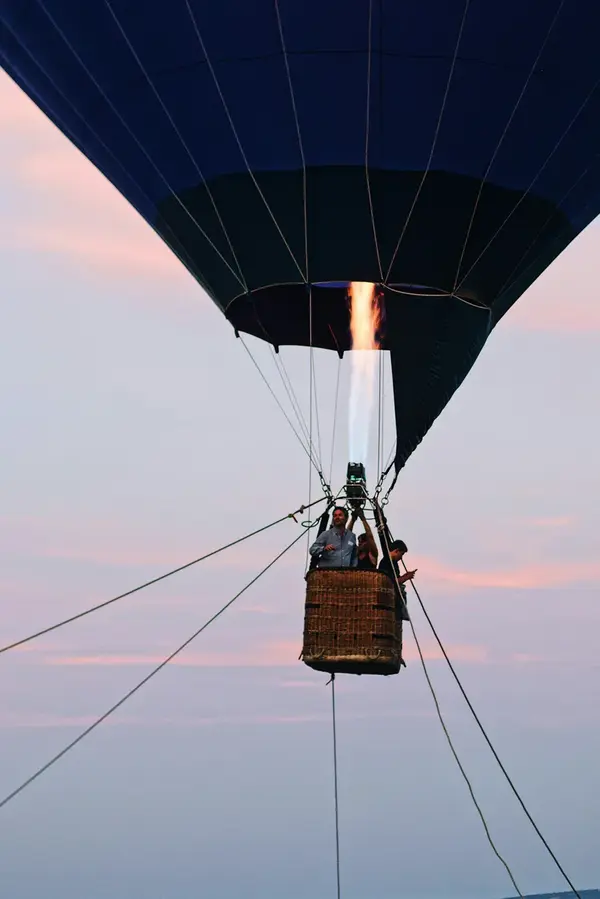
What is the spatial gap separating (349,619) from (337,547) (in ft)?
1.79

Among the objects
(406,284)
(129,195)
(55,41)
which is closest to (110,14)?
(55,41)

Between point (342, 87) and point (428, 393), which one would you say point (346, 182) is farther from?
point (428, 393)

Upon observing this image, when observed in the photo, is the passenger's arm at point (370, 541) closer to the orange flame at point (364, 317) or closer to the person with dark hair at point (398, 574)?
the person with dark hair at point (398, 574)

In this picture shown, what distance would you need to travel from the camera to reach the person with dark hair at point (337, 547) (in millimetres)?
16125

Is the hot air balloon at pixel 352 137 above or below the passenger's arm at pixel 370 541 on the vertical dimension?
above

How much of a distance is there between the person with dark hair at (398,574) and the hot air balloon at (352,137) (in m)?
1.52

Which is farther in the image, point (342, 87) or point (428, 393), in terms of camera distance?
point (428, 393)

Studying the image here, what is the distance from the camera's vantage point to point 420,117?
16688 mm

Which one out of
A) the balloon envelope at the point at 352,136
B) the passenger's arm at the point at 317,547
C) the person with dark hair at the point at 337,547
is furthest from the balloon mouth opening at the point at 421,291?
the passenger's arm at the point at 317,547

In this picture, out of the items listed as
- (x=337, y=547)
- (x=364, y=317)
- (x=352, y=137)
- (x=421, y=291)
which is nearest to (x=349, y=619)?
(x=337, y=547)

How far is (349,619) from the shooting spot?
52.1 ft

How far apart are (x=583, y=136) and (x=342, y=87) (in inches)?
79.9

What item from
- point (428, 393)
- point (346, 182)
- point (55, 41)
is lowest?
point (428, 393)

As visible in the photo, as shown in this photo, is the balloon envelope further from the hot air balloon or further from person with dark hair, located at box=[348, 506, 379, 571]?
person with dark hair, located at box=[348, 506, 379, 571]
